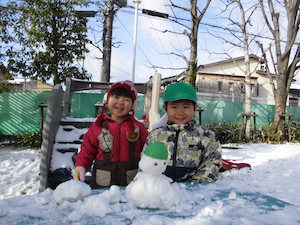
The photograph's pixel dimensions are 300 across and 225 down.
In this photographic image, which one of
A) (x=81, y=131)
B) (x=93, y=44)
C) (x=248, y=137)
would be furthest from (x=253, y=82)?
(x=81, y=131)

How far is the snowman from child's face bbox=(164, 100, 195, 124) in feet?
2.52

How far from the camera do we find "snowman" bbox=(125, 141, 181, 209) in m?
0.90

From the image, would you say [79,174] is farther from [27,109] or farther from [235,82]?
[235,82]

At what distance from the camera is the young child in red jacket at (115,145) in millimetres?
1984

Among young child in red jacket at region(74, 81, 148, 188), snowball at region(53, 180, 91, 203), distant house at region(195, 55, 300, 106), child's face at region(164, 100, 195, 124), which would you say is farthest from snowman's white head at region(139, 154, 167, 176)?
distant house at region(195, 55, 300, 106)

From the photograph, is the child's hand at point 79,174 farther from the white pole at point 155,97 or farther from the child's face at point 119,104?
the white pole at point 155,97

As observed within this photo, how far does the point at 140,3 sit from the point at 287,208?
1366 centimetres

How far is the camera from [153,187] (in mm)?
922

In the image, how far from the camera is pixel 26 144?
760 centimetres

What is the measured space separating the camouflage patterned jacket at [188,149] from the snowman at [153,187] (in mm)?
659

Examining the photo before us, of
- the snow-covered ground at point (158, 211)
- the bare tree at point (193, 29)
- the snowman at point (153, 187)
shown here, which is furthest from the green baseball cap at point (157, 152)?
the bare tree at point (193, 29)

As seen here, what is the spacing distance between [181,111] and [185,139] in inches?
7.1

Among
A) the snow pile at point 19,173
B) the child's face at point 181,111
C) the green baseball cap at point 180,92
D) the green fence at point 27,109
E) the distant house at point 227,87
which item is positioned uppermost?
the distant house at point 227,87

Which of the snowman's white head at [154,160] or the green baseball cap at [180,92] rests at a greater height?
the green baseball cap at [180,92]
